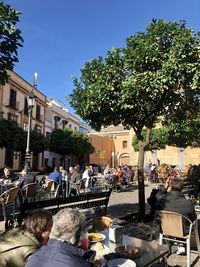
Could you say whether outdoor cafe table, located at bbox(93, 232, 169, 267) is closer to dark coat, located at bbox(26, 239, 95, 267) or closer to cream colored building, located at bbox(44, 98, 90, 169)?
dark coat, located at bbox(26, 239, 95, 267)

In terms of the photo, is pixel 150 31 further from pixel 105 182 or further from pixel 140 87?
pixel 105 182

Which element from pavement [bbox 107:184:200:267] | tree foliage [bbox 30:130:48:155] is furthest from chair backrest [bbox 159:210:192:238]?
tree foliage [bbox 30:130:48:155]

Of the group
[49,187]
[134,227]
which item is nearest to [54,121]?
[49,187]

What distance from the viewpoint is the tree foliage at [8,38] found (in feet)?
14.2

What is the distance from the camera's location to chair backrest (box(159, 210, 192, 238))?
181 inches

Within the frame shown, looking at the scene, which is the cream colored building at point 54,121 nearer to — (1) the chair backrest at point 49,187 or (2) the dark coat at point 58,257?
(1) the chair backrest at point 49,187

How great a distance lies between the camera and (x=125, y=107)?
7172mm

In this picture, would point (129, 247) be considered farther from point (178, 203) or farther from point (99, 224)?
point (178, 203)

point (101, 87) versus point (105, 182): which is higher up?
point (101, 87)

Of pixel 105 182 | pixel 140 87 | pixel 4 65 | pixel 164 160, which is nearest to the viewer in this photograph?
pixel 4 65

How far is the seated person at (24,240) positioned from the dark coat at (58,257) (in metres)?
0.43

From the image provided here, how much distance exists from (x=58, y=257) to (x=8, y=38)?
10.9ft

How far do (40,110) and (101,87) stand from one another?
30275mm

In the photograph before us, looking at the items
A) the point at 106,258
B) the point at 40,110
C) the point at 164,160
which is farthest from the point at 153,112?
the point at 164,160
